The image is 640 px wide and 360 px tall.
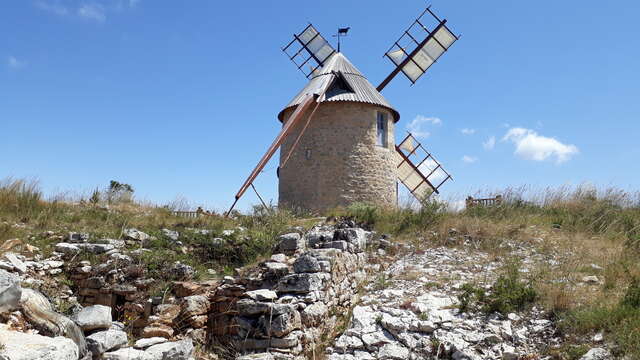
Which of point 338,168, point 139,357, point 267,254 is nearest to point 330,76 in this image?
point 338,168

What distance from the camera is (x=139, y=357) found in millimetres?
4859

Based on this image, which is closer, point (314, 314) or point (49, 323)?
point (49, 323)

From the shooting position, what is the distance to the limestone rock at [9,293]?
14.7 feet

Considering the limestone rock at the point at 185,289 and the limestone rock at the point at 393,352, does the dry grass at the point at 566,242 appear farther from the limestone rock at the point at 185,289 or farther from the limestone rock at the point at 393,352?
the limestone rock at the point at 185,289

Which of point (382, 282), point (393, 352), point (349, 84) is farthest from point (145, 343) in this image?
point (349, 84)

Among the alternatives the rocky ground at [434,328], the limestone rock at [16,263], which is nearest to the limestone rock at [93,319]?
the limestone rock at [16,263]

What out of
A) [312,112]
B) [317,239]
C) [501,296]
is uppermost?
[312,112]

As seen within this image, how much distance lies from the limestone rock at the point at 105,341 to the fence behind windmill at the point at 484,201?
372 inches

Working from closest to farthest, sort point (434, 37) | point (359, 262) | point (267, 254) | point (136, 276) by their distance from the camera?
point (136, 276), point (359, 262), point (267, 254), point (434, 37)

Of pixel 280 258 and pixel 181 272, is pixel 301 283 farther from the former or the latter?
pixel 181 272

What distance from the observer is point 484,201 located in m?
13.6

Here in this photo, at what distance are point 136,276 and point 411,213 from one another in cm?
618

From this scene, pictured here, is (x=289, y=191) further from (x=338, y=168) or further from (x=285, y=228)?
(x=285, y=228)

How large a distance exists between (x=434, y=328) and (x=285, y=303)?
76.8 inches
